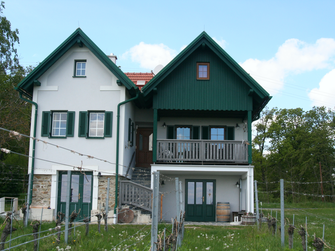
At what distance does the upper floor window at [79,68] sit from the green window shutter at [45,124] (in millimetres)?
Answer: 2172

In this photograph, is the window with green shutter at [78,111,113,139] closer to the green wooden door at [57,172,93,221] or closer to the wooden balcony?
the green wooden door at [57,172,93,221]

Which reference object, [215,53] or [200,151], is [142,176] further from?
[215,53]

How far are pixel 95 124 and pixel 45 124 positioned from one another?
2.18 m

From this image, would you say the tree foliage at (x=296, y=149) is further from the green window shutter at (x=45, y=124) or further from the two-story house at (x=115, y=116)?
the green window shutter at (x=45, y=124)

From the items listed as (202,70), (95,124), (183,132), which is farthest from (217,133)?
(95,124)

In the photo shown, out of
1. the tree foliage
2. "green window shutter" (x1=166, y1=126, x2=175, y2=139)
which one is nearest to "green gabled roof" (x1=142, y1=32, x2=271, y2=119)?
"green window shutter" (x1=166, y1=126, x2=175, y2=139)

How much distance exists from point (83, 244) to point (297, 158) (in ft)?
111

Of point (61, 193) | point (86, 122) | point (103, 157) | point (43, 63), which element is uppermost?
point (43, 63)

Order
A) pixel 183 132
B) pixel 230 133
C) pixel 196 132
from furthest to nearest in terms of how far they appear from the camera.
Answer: pixel 183 132 → pixel 196 132 → pixel 230 133

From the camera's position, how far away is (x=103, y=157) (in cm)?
1661

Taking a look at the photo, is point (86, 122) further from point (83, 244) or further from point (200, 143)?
point (83, 244)

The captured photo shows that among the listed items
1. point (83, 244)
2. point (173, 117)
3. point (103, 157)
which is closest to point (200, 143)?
point (173, 117)

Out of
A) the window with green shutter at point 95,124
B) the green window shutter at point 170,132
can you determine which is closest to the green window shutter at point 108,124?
the window with green shutter at point 95,124

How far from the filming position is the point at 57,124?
17266mm
